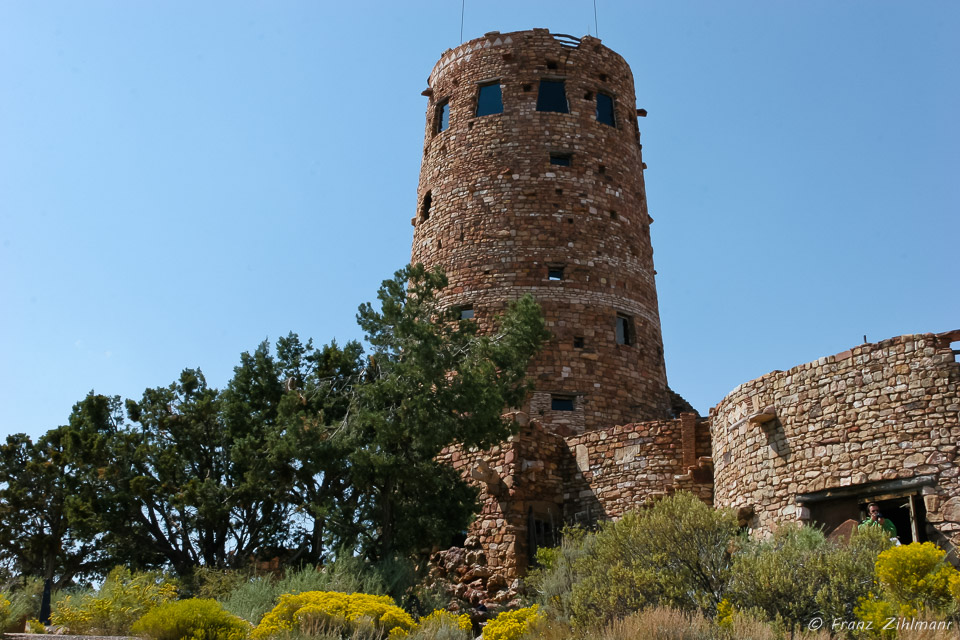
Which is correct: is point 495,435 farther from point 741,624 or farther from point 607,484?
point 741,624

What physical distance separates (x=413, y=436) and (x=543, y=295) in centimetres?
682

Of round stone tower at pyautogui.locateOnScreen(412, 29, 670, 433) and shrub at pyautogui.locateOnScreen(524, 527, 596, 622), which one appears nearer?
shrub at pyautogui.locateOnScreen(524, 527, 596, 622)

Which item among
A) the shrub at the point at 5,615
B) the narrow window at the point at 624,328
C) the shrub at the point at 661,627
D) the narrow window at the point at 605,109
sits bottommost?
the shrub at the point at 661,627

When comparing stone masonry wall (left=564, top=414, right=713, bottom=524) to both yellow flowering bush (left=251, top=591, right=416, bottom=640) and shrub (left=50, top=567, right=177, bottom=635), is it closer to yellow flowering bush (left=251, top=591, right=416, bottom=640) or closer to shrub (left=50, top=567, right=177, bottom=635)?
yellow flowering bush (left=251, top=591, right=416, bottom=640)

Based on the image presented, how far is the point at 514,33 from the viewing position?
24.2 meters

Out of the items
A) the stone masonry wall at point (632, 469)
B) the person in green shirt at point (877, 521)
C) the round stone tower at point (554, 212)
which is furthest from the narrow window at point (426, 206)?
the person in green shirt at point (877, 521)

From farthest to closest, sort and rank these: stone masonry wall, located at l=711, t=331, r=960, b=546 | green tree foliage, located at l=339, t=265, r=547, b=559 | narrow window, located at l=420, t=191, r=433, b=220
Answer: narrow window, located at l=420, t=191, r=433, b=220
green tree foliage, located at l=339, t=265, r=547, b=559
stone masonry wall, located at l=711, t=331, r=960, b=546

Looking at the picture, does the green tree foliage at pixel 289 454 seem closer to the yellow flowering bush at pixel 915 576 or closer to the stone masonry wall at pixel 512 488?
the stone masonry wall at pixel 512 488

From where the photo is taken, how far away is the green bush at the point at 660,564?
34.1 ft

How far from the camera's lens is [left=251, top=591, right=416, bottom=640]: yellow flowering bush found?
34.9ft

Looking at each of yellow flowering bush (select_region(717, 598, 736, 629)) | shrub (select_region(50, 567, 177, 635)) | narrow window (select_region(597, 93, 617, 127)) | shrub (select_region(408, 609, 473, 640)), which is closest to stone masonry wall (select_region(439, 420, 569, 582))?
shrub (select_region(408, 609, 473, 640))

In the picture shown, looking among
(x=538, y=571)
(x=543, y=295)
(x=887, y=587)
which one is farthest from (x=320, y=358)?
(x=887, y=587)

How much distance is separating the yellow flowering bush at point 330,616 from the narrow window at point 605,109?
1544 cm

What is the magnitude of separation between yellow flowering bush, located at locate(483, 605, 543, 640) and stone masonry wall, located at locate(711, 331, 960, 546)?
13.7 feet
